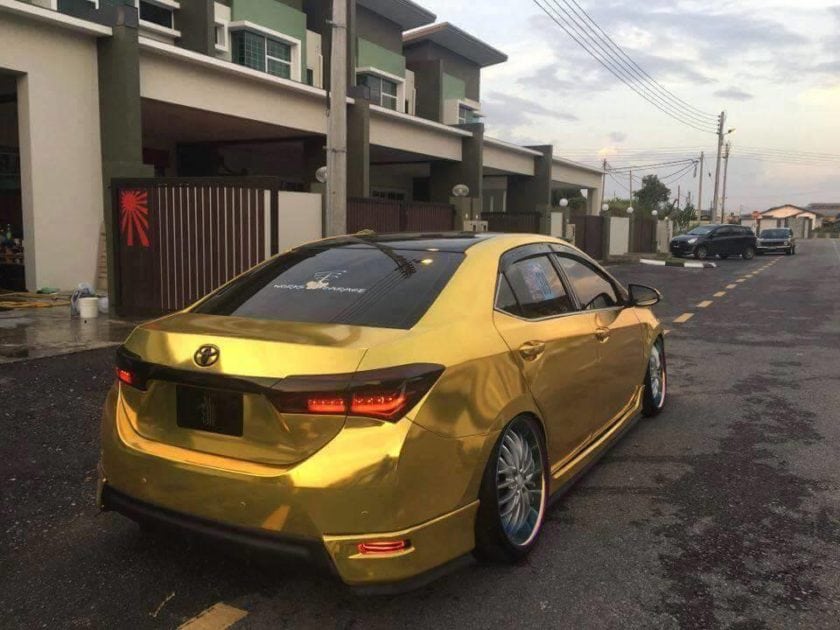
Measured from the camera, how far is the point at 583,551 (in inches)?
128

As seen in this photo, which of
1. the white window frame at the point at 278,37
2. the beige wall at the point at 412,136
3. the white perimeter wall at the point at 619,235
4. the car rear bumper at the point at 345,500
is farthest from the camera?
the white perimeter wall at the point at 619,235

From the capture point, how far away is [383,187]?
89.4 ft

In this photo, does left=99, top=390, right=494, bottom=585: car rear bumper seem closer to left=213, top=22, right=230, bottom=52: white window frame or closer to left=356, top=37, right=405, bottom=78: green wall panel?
left=213, top=22, right=230, bottom=52: white window frame

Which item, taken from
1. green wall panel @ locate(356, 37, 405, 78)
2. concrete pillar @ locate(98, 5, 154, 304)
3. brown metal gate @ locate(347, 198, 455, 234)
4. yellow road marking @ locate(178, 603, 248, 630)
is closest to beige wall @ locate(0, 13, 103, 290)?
concrete pillar @ locate(98, 5, 154, 304)

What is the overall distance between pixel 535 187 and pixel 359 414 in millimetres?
26729

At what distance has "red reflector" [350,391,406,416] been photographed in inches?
97.1

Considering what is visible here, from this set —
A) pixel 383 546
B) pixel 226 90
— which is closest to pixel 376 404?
pixel 383 546

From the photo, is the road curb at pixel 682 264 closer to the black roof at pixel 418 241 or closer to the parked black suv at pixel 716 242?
the parked black suv at pixel 716 242

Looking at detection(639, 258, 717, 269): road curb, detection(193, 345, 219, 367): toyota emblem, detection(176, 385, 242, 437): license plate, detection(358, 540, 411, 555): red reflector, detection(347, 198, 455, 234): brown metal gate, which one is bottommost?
detection(639, 258, 717, 269): road curb

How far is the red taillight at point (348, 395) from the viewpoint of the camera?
97.1 inches

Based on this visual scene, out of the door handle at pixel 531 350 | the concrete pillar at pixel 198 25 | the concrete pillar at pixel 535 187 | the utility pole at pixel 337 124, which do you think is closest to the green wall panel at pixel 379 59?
the concrete pillar at pixel 535 187

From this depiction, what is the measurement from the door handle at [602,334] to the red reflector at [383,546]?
1970 mm

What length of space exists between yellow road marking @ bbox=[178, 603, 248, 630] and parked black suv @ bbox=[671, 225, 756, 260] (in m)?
32.0

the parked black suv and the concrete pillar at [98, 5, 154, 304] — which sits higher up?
the concrete pillar at [98, 5, 154, 304]
